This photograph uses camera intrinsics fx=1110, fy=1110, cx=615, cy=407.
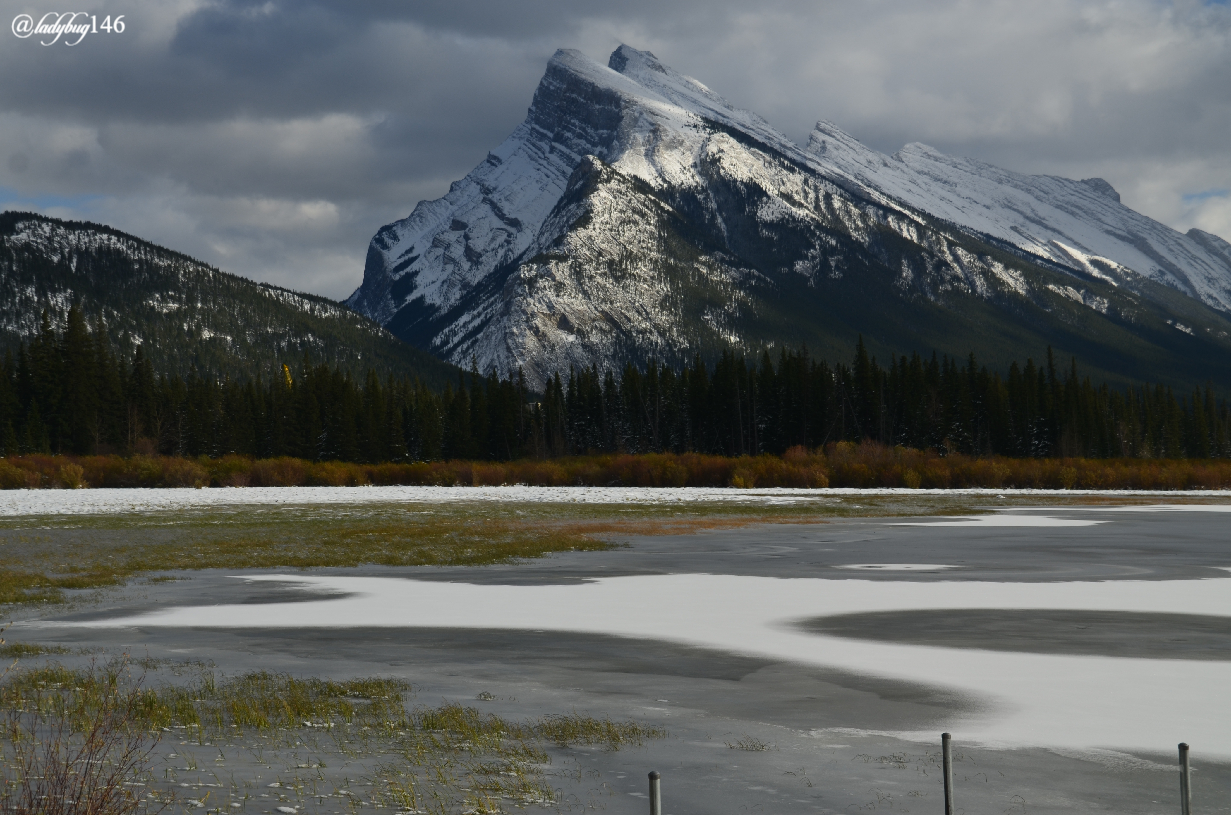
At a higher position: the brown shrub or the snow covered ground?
the brown shrub

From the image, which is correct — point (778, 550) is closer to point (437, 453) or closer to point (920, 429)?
point (920, 429)

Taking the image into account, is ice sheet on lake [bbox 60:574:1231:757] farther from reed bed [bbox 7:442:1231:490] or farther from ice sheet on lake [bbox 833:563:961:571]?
reed bed [bbox 7:442:1231:490]

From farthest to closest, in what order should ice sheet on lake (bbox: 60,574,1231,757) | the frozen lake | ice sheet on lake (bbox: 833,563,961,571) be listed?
ice sheet on lake (bbox: 833,563,961,571), ice sheet on lake (bbox: 60,574,1231,757), the frozen lake

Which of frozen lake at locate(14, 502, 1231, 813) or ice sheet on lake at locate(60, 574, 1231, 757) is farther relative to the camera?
ice sheet on lake at locate(60, 574, 1231, 757)

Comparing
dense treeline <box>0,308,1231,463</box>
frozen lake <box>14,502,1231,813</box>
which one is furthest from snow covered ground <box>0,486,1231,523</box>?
dense treeline <box>0,308,1231,463</box>

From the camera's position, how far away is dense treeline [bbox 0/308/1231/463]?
126812 mm

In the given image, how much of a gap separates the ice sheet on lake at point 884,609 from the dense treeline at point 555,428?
9813cm

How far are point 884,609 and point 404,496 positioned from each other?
182 ft

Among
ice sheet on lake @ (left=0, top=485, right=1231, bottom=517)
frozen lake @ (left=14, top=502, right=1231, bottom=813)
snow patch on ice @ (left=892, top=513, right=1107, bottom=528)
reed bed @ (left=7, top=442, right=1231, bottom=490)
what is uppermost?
reed bed @ (left=7, top=442, right=1231, bottom=490)

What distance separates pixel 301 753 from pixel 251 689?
3.47 m

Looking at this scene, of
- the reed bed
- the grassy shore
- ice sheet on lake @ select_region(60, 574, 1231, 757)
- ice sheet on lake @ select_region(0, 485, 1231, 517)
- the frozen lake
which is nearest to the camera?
the grassy shore

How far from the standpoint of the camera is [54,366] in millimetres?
126312

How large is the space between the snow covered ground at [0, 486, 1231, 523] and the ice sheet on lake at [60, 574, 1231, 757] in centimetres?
3709

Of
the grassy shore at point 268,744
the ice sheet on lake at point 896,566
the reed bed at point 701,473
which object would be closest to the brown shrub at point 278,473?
the reed bed at point 701,473
